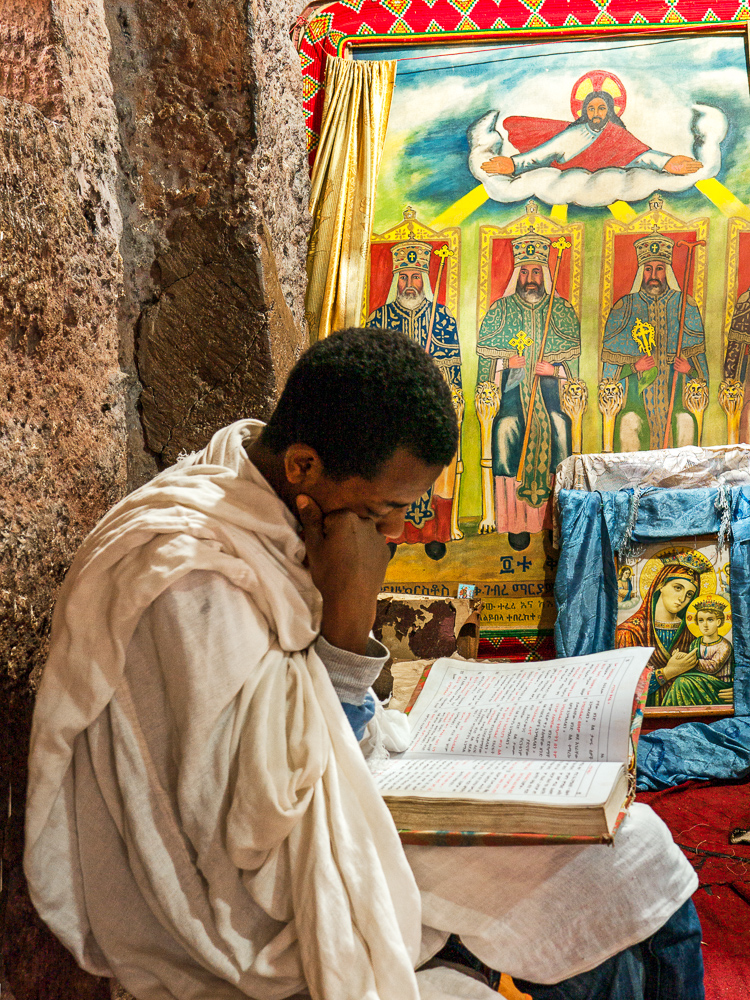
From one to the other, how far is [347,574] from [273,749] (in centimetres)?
27

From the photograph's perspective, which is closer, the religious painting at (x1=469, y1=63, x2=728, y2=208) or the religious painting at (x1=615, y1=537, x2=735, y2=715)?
the religious painting at (x1=615, y1=537, x2=735, y2=715)

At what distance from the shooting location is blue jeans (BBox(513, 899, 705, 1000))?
1.08 metres

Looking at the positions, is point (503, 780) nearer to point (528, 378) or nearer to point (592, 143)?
point (528, 378)

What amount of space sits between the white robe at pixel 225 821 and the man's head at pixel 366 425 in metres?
0.15

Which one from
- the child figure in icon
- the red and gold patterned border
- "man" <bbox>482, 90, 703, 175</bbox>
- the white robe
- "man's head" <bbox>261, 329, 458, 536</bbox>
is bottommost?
the child figure in icon

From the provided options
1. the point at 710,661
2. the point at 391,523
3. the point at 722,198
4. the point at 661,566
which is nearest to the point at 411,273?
the point at 722,198

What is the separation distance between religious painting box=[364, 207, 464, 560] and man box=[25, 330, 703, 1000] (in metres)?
3.32

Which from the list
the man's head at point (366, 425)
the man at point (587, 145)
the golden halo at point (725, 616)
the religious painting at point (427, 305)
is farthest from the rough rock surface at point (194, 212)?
the golden halo at point (725, 616)

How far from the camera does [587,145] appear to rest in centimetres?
432

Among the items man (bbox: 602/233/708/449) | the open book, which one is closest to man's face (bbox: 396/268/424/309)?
man (bbox: 602/233/708/449)

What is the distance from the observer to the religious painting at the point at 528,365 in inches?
173

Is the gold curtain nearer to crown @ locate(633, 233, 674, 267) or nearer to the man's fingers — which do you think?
crown @ locate(633, 233, 674, 267)

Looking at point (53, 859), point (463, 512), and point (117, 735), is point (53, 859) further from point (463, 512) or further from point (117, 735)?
point (463, 512)

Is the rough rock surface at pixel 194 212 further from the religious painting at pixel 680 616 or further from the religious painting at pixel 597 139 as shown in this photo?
the religious painting at pixel 680 616
